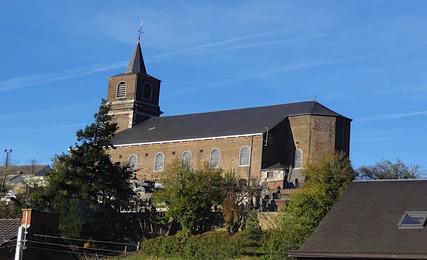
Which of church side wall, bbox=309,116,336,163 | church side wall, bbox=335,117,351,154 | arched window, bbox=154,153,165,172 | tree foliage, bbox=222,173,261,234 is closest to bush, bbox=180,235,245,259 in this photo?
tree foliage, bbox=222,173,261,234

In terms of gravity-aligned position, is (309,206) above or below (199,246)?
above

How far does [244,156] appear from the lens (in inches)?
2197

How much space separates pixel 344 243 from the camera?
1978 centimetres

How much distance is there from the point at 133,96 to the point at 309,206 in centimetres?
3556

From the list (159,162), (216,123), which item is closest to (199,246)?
(159,162)

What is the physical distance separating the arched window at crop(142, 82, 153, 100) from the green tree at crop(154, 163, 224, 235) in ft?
76.2

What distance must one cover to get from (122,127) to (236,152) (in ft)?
53.1

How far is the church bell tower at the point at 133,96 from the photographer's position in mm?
68500

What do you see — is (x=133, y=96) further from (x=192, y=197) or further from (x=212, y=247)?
(x=212, y=247)

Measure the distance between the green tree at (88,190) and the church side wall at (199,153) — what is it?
1303 cm

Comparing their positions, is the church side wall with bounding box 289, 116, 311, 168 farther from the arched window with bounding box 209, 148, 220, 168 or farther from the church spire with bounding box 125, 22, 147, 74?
the church spire with bounding box 125, 22, 147, 74

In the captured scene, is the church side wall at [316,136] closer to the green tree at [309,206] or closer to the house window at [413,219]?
the green tree at [309,206]

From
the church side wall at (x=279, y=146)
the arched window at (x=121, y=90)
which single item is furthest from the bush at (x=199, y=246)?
the arched window at (x=121, y=90)

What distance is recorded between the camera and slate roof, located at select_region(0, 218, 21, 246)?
22897mm
